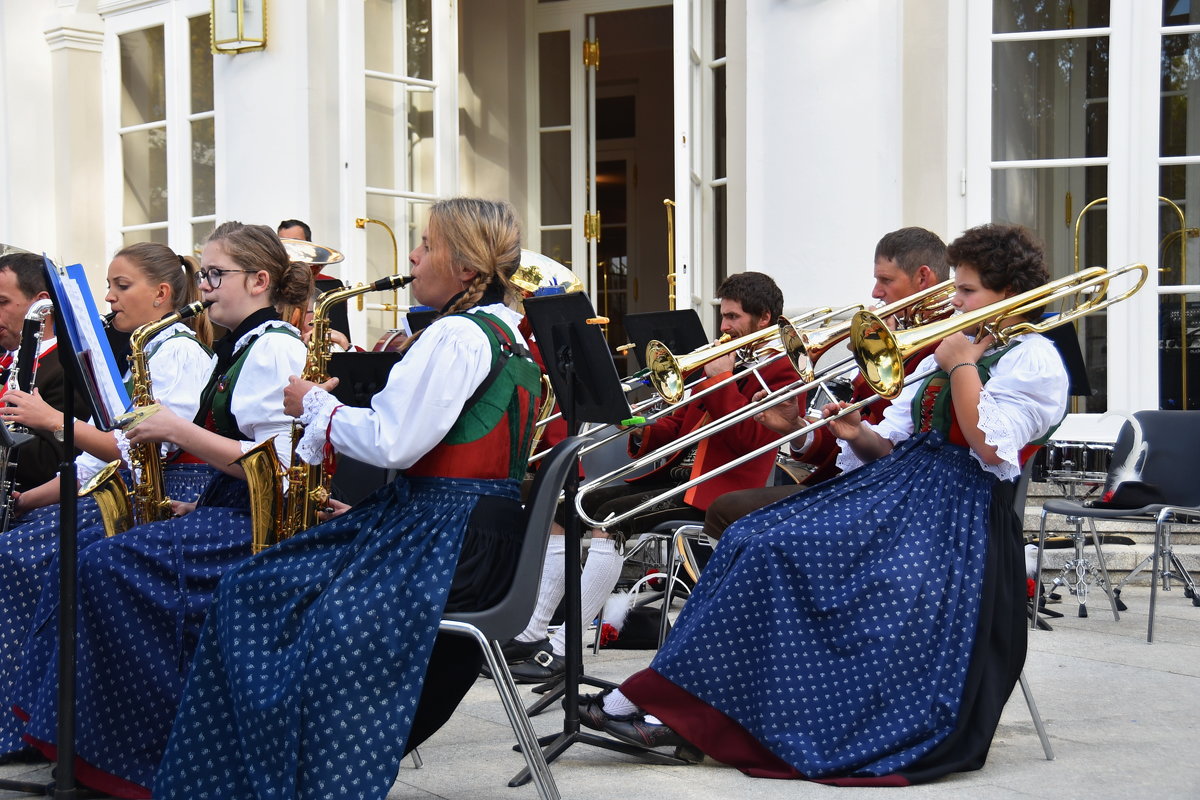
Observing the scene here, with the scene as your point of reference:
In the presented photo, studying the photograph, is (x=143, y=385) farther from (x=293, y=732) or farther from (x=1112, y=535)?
(x=1112, y=535)

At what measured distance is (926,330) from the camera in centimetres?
325

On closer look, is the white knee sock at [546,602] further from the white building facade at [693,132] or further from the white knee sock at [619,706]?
the white building facade at [693,132]

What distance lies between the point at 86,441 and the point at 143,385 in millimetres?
262

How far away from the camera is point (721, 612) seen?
3145mm

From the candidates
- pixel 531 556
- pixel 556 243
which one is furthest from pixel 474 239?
pixel 556 243

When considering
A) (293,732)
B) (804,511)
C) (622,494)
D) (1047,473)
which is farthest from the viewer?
(1047,473)

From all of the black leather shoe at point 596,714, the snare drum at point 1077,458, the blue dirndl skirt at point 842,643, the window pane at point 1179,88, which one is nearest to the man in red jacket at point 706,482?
the black leather shoe at point 596,714

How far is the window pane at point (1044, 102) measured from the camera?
20.6 ft

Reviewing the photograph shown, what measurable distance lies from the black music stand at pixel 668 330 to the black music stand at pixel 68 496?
186cm

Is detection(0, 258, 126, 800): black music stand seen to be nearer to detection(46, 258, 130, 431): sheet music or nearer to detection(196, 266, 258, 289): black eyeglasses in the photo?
detection(46, 258, 130, 431): sheet music

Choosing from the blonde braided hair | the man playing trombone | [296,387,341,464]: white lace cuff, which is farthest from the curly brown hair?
[296,387,341,464]: white lace cuff

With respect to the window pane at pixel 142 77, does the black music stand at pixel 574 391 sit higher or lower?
lower

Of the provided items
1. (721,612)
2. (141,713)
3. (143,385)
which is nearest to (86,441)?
(143,385)

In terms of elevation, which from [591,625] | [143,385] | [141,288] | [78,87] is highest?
[78,87]
